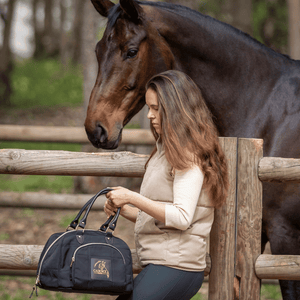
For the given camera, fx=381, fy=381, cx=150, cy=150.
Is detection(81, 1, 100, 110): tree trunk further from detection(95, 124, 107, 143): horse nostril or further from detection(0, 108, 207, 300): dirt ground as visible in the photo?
detection(95, 124, 107, 143): horse nostril

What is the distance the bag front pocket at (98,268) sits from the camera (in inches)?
53.3

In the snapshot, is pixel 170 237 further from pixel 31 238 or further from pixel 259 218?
pixel 31 238

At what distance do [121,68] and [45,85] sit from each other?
45.5 feet

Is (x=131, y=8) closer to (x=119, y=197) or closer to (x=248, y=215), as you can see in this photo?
(x=119, y=197)

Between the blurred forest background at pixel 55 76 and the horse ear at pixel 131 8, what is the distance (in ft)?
8.03

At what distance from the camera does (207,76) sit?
226cm

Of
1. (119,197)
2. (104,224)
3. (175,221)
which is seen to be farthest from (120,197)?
(175,221)

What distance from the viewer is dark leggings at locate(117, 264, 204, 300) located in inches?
57.9

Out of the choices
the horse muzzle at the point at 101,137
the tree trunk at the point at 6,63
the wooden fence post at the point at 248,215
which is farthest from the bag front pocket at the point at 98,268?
the tree trunk at the point at 6,63

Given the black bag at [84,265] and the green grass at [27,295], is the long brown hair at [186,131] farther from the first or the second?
the green grass at [27,295]

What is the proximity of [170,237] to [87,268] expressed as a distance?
35 cm

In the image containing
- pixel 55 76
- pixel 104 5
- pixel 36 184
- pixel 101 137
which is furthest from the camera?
pixel 55 76

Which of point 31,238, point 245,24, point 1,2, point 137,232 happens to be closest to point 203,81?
point 137,232

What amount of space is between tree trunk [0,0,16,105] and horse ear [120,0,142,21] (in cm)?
1200
